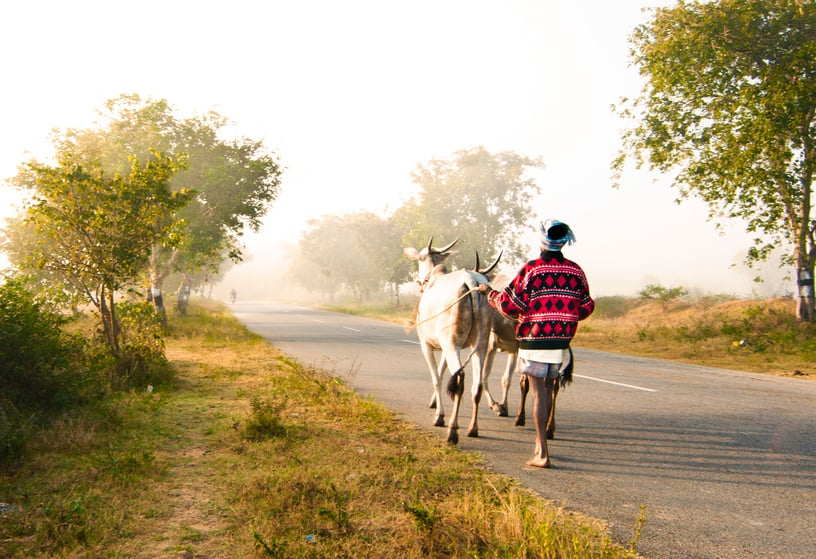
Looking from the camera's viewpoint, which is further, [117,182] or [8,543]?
[117,182]

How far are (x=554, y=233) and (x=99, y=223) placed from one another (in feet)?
22.6

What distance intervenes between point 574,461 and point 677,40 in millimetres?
16867

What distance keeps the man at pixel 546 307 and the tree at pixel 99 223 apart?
21.2 ft

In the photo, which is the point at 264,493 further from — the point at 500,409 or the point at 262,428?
the point at 500,409

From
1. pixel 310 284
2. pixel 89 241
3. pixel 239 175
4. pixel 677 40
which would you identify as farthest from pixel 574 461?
pixel 310 284

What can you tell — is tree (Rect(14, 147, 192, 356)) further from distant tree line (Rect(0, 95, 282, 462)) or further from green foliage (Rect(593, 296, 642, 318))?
green foliage (Rect(593, 296, 642, 318))

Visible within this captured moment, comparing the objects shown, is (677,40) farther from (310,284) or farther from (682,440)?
(310,284)

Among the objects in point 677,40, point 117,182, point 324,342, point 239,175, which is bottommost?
point 324,342

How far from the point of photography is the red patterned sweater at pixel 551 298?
5051 millimetres

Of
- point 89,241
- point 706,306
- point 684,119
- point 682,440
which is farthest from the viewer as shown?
point 706,306

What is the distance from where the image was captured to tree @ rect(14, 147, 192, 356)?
8.25 meters

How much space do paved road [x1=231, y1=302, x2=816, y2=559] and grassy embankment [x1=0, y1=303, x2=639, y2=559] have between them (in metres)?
0.40

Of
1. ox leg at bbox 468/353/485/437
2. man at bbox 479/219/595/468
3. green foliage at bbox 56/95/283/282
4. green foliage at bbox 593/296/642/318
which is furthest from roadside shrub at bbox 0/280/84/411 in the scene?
green foliage at bbox 593/296/642/318

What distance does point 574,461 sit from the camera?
17.8 ft
